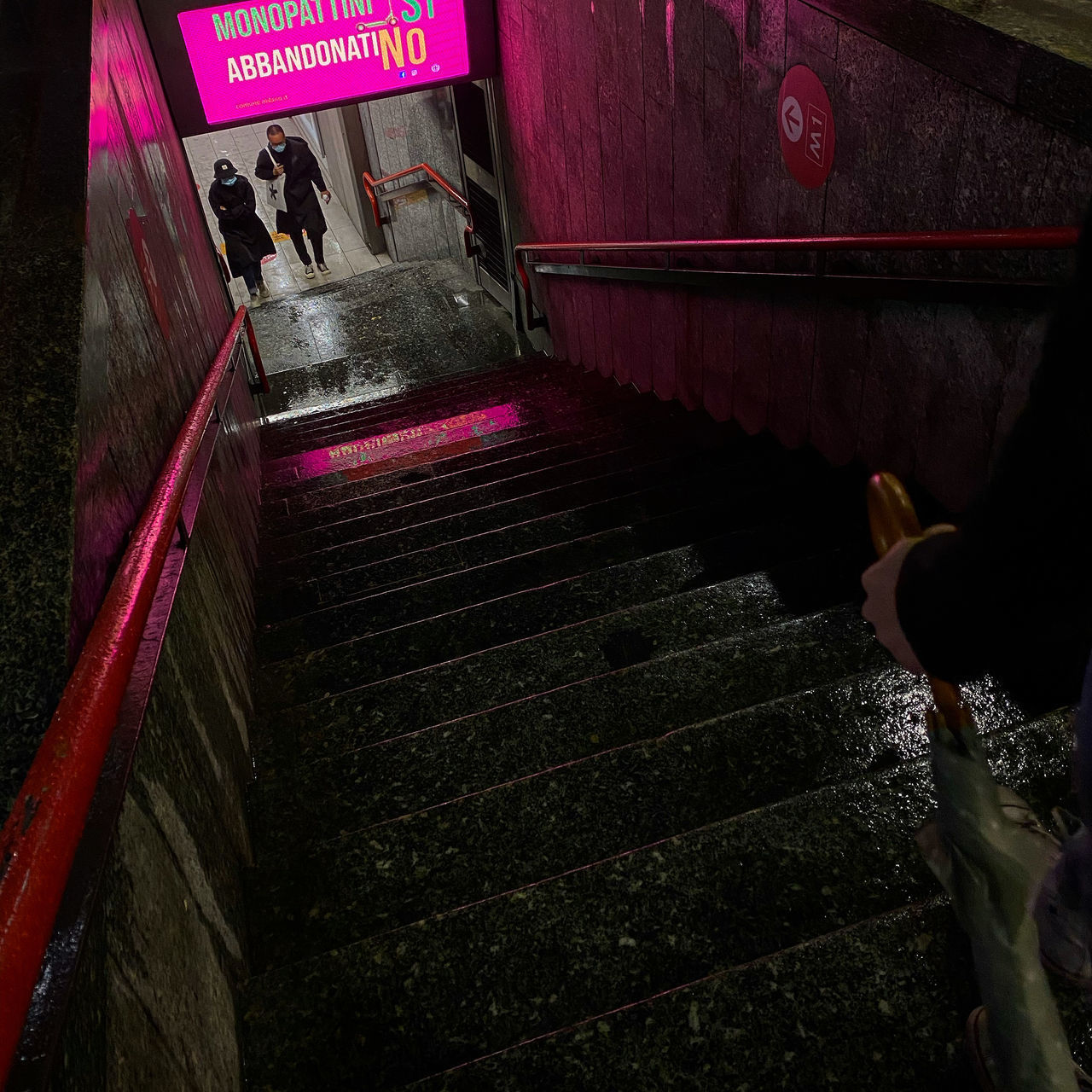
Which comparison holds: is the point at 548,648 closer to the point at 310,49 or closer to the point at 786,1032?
the point at 786,1032

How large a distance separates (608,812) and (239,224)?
8524mm

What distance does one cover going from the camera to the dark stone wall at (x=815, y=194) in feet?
7.99

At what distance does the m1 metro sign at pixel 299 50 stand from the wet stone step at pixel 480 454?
3286 mm

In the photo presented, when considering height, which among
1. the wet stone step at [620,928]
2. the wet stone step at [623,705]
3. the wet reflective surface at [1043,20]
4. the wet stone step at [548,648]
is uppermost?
the wet reflective surface at [1043,20]

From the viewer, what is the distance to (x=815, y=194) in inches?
130

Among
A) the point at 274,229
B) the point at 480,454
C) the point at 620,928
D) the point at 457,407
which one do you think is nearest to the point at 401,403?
the point at 457,407

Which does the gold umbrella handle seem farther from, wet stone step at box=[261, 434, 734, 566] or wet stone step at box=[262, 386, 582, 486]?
wet stone step at box=[262, 386, 582, 486]

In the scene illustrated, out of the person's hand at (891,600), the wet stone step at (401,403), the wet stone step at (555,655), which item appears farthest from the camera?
the wet stone step at (401,403)

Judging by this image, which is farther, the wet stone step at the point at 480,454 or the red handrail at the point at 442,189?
the red handrail at the point at 442,189

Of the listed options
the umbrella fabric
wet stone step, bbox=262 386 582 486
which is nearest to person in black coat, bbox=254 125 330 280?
wet stone step, bbox=262 386 582 486

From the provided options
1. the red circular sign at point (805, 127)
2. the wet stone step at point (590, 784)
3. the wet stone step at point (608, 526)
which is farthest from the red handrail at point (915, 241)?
the wet stone step at point (590, 784)

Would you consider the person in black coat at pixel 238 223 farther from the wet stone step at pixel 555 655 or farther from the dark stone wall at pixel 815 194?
the wet stone step at pixel 555 655

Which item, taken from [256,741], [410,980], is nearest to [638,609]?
[256,741]

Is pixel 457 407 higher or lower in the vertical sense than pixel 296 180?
lower
